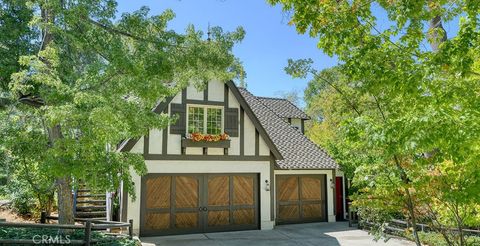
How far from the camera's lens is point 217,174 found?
575 inches

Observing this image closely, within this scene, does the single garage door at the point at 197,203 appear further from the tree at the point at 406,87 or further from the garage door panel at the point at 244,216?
the tree at the point at 406,87

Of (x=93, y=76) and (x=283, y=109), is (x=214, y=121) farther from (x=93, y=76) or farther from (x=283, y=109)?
(x=283, y=109)

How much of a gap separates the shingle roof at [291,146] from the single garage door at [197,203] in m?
2.24

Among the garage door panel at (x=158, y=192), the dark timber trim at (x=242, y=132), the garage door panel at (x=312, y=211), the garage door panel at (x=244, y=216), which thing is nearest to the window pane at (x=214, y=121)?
the dark timber trim at (x=242, y=132)

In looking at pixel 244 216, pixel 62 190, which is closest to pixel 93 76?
pixel 62 190

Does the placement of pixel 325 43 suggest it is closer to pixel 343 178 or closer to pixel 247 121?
pixel 247 121

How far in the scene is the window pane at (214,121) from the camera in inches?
574

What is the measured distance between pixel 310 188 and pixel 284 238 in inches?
169

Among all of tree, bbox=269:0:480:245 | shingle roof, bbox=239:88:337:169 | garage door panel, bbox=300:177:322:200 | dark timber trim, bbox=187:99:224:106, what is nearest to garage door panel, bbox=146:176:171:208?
dark timber trim, bbox=187:99:224:106

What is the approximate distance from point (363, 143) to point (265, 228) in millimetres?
10168

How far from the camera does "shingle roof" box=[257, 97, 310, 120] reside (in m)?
21.5

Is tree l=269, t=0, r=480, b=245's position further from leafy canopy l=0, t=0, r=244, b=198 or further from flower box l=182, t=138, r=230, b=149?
flower box l=182, t=138, r=230, b=149

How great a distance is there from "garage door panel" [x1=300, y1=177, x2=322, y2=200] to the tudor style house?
14 mm

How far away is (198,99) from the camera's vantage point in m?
14.4
